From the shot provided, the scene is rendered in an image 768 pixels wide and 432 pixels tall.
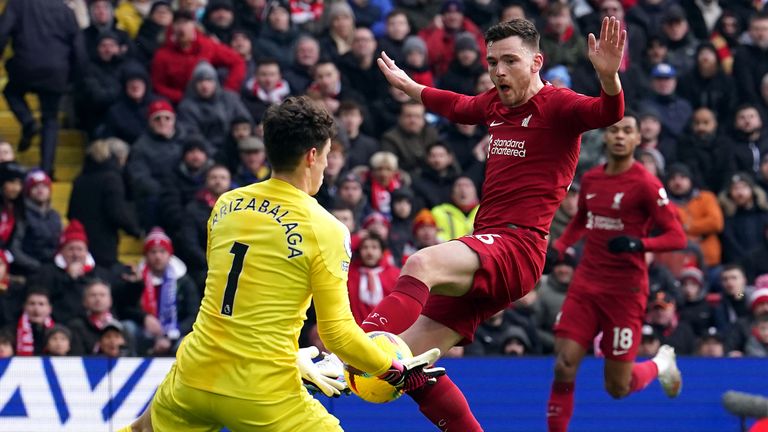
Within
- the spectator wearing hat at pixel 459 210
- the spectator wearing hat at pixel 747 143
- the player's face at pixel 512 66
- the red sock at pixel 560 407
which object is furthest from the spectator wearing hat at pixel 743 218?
the player's face at pixel 512 66

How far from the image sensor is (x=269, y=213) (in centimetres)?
654

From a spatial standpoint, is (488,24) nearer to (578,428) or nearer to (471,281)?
(578,428)

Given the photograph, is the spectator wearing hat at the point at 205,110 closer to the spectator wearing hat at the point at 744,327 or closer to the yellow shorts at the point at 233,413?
the spectator wearing hat at the point at 744,327

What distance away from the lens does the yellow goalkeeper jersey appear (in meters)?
6.47

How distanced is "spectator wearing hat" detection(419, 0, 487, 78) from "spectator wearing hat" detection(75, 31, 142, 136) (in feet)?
11.6

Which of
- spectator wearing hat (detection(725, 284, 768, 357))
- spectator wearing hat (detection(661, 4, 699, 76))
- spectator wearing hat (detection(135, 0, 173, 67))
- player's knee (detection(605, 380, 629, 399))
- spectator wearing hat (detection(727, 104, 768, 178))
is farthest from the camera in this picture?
spectator wearing hat (detection(661, 4, 699, 76))

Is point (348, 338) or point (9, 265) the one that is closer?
point (348, 338)

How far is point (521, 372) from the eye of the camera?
1191 cm

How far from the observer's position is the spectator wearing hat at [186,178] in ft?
47.0

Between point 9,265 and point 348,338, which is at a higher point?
point 348,338

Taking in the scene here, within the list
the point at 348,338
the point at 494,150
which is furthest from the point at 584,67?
the point at 348,338

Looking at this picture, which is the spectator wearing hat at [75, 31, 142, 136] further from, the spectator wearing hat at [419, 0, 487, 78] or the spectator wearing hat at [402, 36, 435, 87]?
the spectator wearing hat at [419, 0, 487, 78]

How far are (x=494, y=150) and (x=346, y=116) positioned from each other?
671cm

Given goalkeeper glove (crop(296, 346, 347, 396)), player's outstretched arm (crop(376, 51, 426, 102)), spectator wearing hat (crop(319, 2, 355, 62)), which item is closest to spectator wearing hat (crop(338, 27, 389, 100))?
spectator wearing hat (crop(319, 2, 355, 62))
